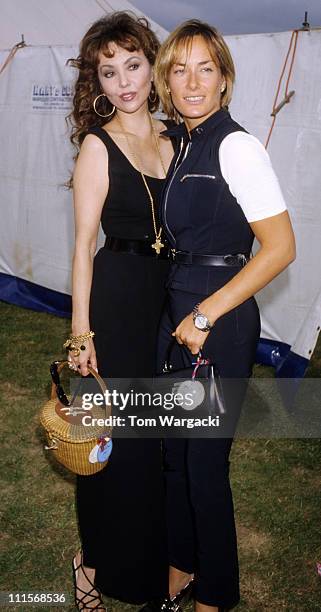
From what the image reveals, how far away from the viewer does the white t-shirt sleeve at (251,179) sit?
74.4 inches

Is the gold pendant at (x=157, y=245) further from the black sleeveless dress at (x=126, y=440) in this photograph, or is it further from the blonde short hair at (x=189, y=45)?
the blonde short hair at (x=189, y=45)

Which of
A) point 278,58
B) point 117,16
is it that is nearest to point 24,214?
point 278,58

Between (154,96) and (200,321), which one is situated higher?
(154,96)

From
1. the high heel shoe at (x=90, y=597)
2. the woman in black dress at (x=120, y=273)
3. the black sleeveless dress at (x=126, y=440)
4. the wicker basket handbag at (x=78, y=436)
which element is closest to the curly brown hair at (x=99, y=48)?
the woman in black dress at (x=120, y=273)

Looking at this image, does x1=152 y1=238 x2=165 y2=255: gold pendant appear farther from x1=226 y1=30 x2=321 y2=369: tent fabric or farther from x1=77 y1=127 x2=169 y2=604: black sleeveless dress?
x1=226 y1=30 x2=321 y2=369: tent fabric

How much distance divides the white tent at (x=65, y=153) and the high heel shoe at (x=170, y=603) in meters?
2.23

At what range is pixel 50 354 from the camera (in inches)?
223

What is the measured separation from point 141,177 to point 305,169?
2535 millimetres

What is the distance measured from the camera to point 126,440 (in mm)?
2607

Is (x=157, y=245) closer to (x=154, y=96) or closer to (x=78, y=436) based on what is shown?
(x=154, y=96)

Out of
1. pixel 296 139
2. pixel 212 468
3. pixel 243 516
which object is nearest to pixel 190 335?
pixel 212 468

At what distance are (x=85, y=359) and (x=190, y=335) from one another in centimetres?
60

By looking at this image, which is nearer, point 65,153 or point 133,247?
point 133,247

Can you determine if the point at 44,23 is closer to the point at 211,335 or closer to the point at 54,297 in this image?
the point at 54,297
